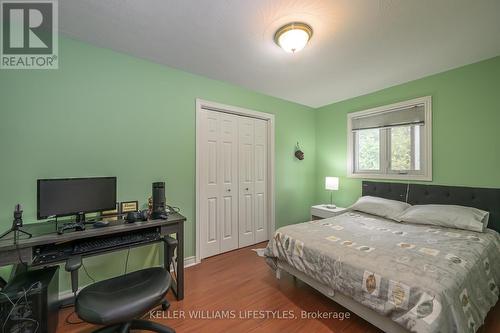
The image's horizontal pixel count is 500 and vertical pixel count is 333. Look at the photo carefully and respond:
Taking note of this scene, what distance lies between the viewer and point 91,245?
163 cm

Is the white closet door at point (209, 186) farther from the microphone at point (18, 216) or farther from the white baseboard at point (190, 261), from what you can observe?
the microphone at point (18, 216)

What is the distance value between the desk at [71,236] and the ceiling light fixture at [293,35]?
6.28 feet

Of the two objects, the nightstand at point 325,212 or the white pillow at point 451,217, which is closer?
the white pillow at point 451,217

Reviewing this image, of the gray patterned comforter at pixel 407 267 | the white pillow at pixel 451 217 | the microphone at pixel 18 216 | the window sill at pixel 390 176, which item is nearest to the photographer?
the gray patterned comforter at pixel 407 267

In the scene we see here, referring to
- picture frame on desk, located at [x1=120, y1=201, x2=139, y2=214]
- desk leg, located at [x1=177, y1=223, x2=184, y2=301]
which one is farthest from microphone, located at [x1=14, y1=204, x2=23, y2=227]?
desk leg, located at [x1=177, y1=223, x2=184, y2=301]

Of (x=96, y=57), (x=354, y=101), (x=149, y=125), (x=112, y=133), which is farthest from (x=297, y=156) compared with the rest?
(x=96, y=57)

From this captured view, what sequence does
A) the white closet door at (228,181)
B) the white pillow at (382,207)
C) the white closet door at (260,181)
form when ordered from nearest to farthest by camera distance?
the white pillow at (382,207) → the white closet door at (228,181) → the white closet door at (260,181)

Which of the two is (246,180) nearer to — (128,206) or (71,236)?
(128,206)

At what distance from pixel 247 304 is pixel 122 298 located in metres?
1.08

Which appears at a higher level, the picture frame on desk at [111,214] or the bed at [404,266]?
the picture frame on desk at [111,214]

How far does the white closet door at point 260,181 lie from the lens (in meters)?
3.38

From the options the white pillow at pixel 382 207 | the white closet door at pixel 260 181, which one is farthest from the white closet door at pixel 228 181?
the white pillow at pixel 382 207

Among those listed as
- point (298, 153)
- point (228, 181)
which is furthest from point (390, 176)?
point (228, 181)

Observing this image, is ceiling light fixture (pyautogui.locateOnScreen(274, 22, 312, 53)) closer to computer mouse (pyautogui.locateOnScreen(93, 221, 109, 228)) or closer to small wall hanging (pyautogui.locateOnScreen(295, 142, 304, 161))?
small wall hanging (pyautogui.locateOnScreen(295, 142, 304, 161))
